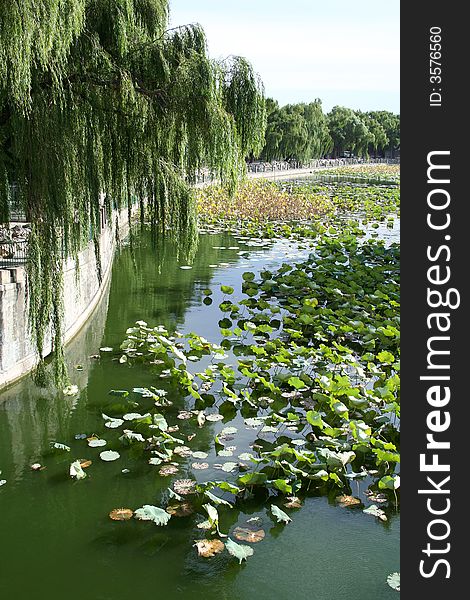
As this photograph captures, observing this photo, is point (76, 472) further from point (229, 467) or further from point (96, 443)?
point (229, 467)

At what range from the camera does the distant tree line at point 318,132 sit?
45.8 metres

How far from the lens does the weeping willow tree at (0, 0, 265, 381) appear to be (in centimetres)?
620

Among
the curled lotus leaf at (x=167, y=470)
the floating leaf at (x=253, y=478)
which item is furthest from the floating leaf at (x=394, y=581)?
the curled lotus leaf at (x=167, y=470)

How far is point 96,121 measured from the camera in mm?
6895

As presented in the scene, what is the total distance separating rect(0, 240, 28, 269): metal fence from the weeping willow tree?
0.60 meters

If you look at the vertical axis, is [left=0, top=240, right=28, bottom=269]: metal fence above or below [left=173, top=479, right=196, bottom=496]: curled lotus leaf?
above

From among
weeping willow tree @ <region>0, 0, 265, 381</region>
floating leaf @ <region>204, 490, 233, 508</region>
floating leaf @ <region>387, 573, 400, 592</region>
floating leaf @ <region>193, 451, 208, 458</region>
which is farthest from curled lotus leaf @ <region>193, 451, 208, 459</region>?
floating leaf @ <region>387, 573, 400, 592</region>

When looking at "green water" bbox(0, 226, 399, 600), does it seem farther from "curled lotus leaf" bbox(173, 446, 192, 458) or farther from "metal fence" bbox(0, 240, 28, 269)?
"metal fence" bbox(0, 240, 28, 269)

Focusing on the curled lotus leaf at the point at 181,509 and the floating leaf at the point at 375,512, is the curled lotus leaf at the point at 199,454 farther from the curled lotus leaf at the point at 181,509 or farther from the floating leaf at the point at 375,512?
the floating leaf at the point at 375,512

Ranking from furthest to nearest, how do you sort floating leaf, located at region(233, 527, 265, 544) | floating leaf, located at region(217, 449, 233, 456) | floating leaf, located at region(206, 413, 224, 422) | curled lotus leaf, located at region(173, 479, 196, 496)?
floating leaf, located at region(206, 413, 224, 422) < floating leaf, located at region(217, 449, 233, 456) < curled lotus leaf, located at region(173, 479, 196, 496) < floating leaf, located at region(233, 527, 265, 544)

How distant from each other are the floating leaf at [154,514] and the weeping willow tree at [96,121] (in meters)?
2.24

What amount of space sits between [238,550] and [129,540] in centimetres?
81

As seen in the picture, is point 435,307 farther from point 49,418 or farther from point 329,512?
point 49,418

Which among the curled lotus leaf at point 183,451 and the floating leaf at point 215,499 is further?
the curled lotus leaf at point 183,451
